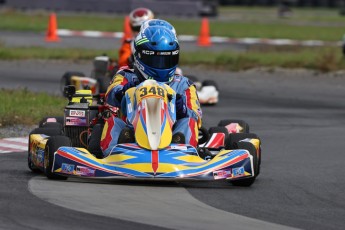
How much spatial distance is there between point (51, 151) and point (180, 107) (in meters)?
1.13

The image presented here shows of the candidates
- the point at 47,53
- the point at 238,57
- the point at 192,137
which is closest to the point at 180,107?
the point at 192,137

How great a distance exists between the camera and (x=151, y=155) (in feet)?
27.1

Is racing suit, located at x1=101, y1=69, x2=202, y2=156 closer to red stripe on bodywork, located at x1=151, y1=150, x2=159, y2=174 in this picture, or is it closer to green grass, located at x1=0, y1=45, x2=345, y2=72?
red stripe on bodywork, located at x1=151, y1=150, x2=159, y2=174

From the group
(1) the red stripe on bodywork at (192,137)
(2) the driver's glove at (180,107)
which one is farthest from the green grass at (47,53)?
(1) the red stripe on bodywork at (192,137)

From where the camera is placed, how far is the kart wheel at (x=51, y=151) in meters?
8.47

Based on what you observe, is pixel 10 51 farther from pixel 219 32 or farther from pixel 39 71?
pixel 219 32

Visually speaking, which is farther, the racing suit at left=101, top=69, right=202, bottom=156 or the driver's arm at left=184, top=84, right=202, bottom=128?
the driver's arm at left=184, top=84, right=202, bottom=128

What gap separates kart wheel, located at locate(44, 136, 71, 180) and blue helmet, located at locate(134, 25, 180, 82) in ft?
3.38

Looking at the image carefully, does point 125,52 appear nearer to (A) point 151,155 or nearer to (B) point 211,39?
(A) point 151,155

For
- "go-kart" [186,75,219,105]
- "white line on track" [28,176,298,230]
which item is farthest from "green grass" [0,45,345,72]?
"white line on track" [28,176,298,230]

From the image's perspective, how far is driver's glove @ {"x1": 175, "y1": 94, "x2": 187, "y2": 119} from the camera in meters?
9.03

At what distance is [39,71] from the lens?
2072 centimetres

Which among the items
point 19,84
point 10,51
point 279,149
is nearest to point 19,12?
point 10,51

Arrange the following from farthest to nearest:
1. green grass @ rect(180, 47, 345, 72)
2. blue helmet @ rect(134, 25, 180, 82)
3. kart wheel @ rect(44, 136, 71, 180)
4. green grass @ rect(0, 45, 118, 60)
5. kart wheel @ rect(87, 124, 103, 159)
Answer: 1. green grass @ rect(0, 45, 118, 60)
2. green grass @ rect(180, 47, 345, 72)
3. blue helmet @ rect(134, 25, 180, 82)
4. kart wheel @ rect(87, 124, 103, 159)
5. kart wheel @ rect(44, 136, 71, 180)
